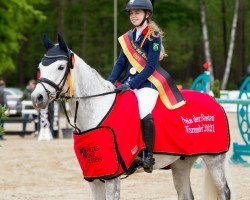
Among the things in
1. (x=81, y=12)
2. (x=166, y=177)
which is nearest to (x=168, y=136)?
(x=166, y=177)

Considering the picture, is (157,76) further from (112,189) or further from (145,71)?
(112,189)

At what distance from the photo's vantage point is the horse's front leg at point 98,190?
7.61 m

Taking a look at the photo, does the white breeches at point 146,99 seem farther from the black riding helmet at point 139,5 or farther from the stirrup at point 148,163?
the black riding helmet at point 139,5

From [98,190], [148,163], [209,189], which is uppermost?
[148,163]

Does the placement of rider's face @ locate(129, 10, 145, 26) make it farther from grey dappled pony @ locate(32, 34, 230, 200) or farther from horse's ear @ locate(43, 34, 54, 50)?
horse's ear @ locate(43, 34, 54, 50)

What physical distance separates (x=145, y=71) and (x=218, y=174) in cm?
144

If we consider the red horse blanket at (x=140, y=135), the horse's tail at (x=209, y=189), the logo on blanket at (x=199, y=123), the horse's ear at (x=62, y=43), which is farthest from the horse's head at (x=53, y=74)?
the horse's tail at (x=209, y=189)

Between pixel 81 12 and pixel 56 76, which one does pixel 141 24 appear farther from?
pixel 81 12

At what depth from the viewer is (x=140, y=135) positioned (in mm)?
7910

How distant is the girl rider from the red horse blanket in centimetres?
10

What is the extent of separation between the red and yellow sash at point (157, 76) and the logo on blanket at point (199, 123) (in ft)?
0.69

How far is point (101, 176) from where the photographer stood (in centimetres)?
748

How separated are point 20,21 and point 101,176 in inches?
1320

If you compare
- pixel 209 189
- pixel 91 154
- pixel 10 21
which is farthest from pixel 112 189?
pixel 10 21
